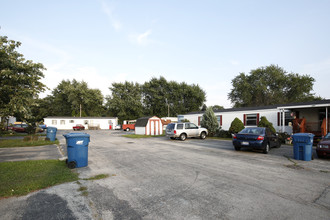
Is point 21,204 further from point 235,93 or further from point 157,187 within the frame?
point 235,93

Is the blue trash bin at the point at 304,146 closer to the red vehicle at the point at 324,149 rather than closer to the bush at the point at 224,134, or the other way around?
the red vehicle at the point at 324,149

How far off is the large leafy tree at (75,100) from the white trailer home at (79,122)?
1050 centimetres

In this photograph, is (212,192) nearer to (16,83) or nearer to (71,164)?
(71,164)

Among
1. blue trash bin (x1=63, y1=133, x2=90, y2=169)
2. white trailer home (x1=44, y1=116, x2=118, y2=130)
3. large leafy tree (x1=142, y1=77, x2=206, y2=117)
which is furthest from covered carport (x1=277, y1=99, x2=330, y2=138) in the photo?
white trailer home (x1=44, y1=116, x2=118, y2=130)

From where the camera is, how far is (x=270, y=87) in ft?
148

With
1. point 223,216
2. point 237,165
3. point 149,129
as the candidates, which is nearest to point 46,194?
point 223,216

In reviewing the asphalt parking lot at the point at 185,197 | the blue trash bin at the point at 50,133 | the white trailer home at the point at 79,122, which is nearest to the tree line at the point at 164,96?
the white trailer home at the point at 79,122

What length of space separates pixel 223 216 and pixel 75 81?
223 feet

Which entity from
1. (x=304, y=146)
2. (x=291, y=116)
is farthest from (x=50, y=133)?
(x=291, y=116)

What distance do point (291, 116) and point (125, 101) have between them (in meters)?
44.2

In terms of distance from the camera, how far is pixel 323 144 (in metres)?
8.50

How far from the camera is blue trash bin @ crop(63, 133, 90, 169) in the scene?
21.3 ft

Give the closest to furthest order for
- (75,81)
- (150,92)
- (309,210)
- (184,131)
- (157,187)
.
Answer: (309,210), (157,187), (184,131), (150,92), (75,81)

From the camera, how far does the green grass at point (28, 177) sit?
→ 4305 mm
